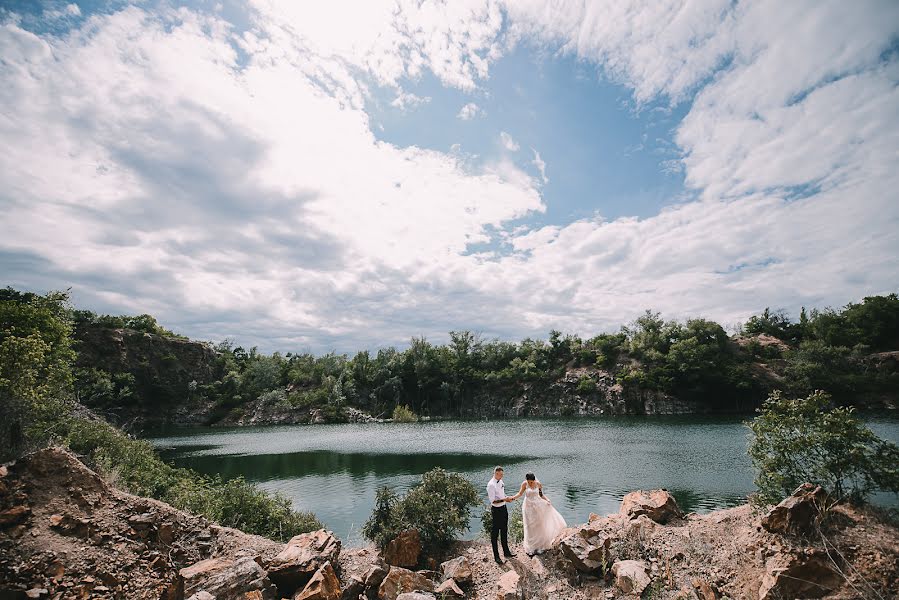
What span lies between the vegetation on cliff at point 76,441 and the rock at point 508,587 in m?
8.75

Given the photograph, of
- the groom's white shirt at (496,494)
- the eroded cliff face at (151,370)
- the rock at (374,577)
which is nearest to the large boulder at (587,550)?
the groom's white shirt at (496,494)

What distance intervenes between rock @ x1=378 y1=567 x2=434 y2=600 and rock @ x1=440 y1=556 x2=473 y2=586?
0.50m

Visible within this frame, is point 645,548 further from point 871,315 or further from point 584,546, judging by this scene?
point 871,315

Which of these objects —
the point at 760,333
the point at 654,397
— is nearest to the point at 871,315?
the point at 760,333

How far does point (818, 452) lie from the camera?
28.9 ft

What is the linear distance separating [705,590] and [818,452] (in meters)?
4.12

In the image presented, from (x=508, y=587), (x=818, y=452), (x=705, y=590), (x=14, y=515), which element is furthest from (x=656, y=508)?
(x=14, y=515)

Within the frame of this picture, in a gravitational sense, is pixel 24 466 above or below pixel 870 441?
below

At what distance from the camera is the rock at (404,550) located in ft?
36.7

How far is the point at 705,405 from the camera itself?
237 feet

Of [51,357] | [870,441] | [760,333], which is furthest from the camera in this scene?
[760,333]

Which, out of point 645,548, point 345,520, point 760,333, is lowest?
point 345,520

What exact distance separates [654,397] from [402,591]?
76957 mm

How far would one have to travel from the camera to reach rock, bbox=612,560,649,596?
8023 mm
